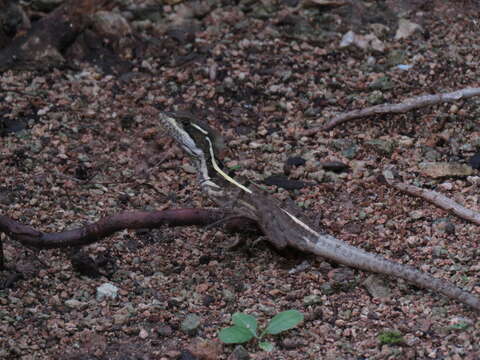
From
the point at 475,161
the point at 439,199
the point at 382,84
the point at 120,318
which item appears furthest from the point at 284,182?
the point at 120,318

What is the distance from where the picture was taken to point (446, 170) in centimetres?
586

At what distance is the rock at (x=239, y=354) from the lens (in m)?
4.30

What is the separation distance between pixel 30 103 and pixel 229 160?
1.85 meters

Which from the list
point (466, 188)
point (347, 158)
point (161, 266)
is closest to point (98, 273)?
point (161, 266)

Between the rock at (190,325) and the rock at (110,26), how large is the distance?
3.76 meters

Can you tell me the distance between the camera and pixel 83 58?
24.6 feet

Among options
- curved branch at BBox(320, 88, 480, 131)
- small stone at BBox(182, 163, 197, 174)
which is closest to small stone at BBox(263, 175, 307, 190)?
small stone at BBox(182, 163, 197, 174)

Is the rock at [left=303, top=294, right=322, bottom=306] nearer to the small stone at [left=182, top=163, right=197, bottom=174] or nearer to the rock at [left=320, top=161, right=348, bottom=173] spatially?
A: the rock at [left=320, top=161, right=348, bottom=173]

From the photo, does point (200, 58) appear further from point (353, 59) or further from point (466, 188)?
point (466, 188)

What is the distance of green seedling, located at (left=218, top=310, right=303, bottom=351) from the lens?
434cm

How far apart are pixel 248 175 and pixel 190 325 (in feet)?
6.12

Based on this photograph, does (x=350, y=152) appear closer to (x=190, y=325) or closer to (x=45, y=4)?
(x=190, y=325)

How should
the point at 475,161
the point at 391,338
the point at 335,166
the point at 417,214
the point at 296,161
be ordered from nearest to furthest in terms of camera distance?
the point at 391,338, the point at 417,214, the point at 475,161, the point at 335,166, the point at 296,161

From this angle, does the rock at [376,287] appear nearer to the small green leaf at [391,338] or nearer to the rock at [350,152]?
the small green leaf at [391,338]
